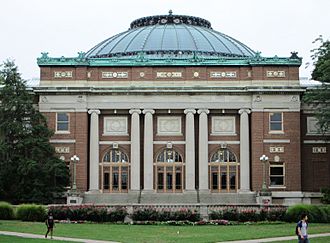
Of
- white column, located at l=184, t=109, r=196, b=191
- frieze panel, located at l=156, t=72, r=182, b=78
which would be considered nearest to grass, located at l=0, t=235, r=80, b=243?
white column, located at l=184, t=109, r=196, b=191

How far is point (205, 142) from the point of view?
68125 mm

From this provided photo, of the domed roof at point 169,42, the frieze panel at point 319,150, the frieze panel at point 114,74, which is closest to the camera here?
the frieze panel at point 114,74

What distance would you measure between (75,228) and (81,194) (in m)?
20.8

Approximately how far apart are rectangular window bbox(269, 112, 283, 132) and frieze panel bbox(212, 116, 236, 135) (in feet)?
10.9

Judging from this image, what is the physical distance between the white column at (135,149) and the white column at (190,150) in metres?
4.31

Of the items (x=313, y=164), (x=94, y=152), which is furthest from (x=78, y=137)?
(x=313, y=164)

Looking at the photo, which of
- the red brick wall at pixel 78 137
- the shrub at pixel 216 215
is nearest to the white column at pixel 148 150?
the red brick wall at pixel 78 137

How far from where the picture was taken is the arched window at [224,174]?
225 feet

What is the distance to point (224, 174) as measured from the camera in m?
68.6

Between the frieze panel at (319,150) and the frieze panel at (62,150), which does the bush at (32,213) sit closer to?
the frieze panel at (62,150)

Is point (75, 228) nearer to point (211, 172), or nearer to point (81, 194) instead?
point (81, 194)

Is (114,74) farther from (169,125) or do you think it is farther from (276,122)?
(276,122)

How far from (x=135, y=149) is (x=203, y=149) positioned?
6004 mm

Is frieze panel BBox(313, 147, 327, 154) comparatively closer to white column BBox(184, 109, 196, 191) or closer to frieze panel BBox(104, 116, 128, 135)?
white column BBox(184, 109, 196, 191)
